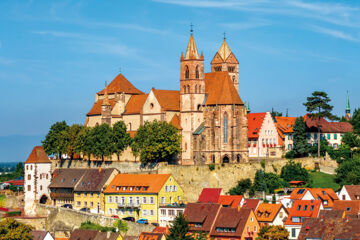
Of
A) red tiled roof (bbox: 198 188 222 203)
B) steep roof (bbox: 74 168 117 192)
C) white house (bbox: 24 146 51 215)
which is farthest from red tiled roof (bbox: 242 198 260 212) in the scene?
white house (bbox: 24 146 51 215)

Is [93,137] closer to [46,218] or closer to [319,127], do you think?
[46,218]

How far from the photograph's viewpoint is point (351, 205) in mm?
99375

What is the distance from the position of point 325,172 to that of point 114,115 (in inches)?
1604

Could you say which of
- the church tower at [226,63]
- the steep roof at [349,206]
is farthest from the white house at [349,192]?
the church tower at [226,63]

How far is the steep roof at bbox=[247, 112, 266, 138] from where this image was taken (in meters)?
134

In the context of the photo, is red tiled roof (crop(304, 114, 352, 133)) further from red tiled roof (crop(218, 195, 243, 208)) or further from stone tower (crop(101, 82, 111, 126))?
stone tower (crop(101, 82, 111, 126))

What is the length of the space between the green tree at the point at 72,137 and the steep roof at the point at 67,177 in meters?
7.84

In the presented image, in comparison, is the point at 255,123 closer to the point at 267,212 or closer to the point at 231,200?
the point at 231,200

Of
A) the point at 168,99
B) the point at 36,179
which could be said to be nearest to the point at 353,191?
the point at 168,99

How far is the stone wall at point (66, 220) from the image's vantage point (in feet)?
342

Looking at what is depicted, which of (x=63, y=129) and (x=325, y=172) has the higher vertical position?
(x=63, y=129)

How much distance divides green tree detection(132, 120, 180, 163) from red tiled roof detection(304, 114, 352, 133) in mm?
24917

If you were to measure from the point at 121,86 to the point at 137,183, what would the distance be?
34.9 meters

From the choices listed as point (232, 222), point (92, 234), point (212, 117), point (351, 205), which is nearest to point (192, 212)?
point (232, 222)
